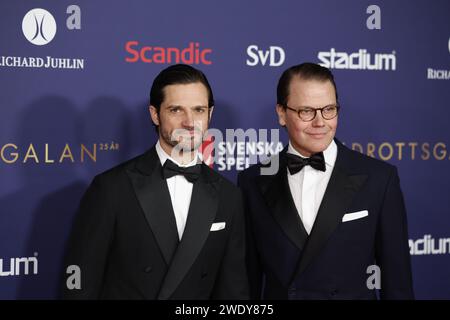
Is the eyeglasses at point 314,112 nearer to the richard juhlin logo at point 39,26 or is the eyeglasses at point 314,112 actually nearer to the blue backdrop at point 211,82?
the blue backdrop at point 211,82

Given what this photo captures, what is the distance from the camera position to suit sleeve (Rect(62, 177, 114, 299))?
2.22m

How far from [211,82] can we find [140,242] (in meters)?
1.15

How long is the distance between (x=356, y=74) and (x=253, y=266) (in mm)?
1348

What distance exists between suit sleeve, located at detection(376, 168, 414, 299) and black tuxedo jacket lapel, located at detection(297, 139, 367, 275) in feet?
0.44

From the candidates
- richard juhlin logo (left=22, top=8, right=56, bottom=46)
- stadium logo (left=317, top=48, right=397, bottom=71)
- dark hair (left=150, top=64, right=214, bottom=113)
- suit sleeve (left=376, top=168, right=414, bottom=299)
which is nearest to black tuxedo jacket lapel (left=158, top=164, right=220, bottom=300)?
dark hair (left=150, top=64, right=214, bottom=113)

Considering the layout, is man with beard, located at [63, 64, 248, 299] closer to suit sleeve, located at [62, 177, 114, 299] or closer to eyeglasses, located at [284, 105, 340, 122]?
suit sleeve, located at [62, 177, 114, 299]

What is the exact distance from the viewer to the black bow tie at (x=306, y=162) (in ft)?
7.91

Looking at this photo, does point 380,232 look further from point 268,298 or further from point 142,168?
point 142,168

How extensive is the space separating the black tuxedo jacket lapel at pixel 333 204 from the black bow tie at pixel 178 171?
0.49 meters

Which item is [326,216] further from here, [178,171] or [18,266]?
[18,266]

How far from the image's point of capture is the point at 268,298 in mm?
2449

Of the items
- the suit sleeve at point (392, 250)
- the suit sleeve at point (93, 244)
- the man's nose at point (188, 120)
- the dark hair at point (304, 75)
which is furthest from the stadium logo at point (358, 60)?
the suit sleeve at point (93, 244)

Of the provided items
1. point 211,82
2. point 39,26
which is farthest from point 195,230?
point 39,26

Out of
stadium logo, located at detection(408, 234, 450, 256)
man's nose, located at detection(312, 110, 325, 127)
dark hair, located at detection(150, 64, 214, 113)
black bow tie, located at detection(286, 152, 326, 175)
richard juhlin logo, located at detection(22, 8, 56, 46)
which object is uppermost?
richard juhlin logo, located at detection(22, 8, 56, 46)
